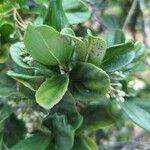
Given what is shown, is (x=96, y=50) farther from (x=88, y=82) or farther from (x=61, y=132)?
(x=61, y=132)

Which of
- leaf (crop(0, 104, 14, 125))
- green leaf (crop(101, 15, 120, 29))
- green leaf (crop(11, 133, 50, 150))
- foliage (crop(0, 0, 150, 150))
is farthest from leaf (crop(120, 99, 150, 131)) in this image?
green leaf (crop(101, 15, 120, 29))

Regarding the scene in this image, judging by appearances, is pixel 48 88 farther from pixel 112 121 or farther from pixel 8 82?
pixel 112 121

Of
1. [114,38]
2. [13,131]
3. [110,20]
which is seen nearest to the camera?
[114,38]

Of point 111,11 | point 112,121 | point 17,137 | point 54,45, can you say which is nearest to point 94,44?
point 54,45

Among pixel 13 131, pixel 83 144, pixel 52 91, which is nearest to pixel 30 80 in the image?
pixel 52 91

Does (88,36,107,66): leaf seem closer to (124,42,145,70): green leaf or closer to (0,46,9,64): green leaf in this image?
(124,42,145,70): green leaf
